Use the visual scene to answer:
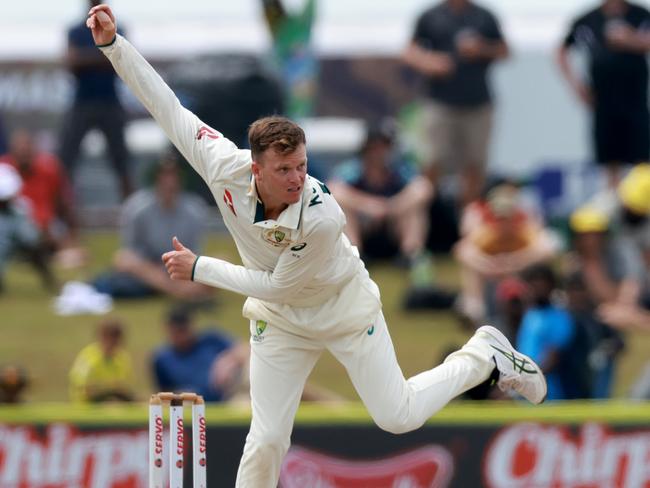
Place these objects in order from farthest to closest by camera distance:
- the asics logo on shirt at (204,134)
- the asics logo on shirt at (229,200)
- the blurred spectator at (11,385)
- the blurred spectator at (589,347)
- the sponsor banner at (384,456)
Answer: the blurred spectator at (589,347) < the blurred spectator at (11,385) < the sponsor banner at (384,456) < the asics logo on shirt at (204,134) < the asics logo on shirt at (229,200)

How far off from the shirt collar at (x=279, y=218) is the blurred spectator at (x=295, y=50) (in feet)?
27.0

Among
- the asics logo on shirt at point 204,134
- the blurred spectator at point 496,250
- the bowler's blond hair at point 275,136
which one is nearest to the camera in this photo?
the bowler's blond hair at point 275,136

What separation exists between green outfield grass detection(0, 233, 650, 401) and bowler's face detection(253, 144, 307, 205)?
5.35m

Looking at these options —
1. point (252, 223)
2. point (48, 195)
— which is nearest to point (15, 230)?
point (48, 195)

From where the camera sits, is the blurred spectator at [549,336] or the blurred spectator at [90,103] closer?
the blurred spectator at [549,336]

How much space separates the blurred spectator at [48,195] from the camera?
1497 cm

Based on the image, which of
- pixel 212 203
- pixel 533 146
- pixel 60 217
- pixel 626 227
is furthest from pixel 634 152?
pixel 60 217

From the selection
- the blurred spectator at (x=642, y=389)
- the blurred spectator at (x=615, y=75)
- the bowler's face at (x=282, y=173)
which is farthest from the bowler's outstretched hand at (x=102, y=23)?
the blurred spectator at (x=615, y=75)

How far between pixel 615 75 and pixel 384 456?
4.78 m

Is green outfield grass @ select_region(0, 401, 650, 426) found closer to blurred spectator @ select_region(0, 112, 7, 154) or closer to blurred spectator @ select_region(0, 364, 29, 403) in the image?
blurred spectator @ select_region(0, 364, 29, 403)

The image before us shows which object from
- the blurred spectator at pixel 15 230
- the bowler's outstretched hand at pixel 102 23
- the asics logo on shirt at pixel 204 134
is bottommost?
the blurred spectator at pixel 15 230

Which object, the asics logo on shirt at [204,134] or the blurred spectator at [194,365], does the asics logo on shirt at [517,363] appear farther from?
the blurred spectator at [194,365]

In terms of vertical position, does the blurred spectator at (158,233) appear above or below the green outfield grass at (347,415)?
above

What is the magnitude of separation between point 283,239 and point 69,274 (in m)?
7.65
